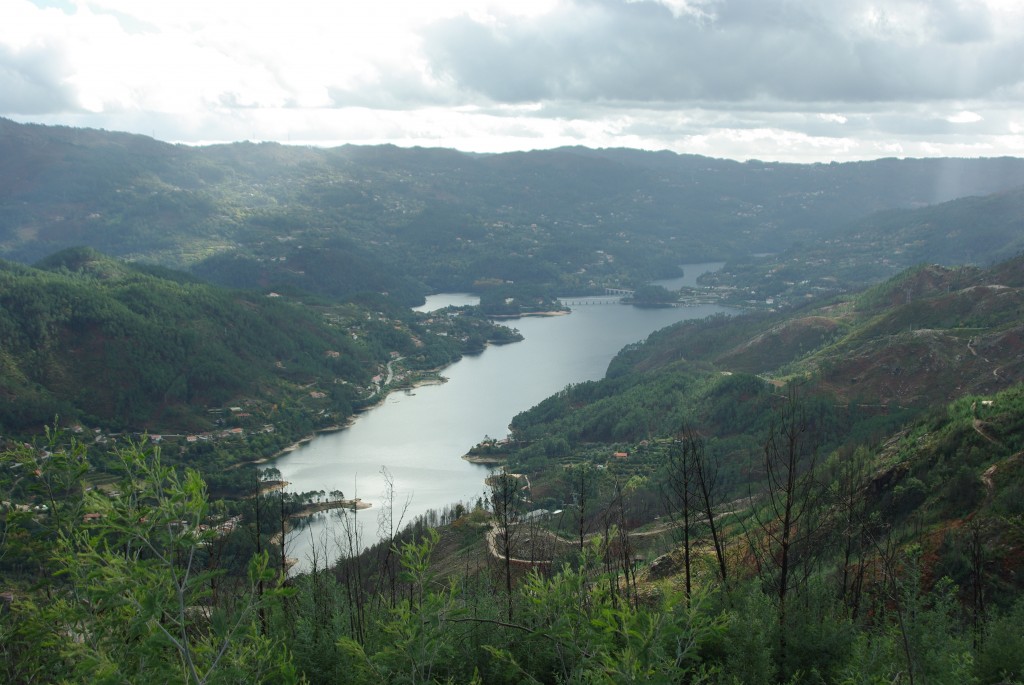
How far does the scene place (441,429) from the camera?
78.3m

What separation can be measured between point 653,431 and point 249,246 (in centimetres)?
13425

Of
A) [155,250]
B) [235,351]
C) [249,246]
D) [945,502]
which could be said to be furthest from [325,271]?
[945,502]

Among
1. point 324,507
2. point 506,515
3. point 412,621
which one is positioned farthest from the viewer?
point 324,507

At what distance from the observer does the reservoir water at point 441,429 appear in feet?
192

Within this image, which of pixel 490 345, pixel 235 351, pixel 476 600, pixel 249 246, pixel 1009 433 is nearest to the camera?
pixel 476 600

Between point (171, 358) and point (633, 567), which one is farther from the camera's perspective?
point (171, 358)

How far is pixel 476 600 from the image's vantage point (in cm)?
1246

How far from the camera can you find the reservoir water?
58438 mm

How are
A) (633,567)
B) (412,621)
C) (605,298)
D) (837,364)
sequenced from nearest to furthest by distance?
(412,621) → (633,567) → (837,364) → (605,298)

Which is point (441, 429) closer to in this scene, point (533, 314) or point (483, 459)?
point (483, 459)

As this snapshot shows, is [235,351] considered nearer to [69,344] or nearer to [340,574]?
[69,344]

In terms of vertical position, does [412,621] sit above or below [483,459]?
above

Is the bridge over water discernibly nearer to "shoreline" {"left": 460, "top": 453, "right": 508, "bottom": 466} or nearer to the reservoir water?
the reservoir water

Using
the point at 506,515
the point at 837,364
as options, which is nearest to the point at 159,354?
the point at 837,364
